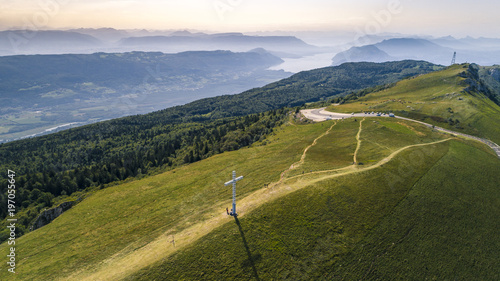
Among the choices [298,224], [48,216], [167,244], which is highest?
[167,244]

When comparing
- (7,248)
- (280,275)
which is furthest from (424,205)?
(7,248)

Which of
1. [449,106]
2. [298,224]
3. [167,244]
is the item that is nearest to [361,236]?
[298,224]

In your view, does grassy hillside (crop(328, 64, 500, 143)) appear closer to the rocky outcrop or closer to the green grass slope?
the green grass slope

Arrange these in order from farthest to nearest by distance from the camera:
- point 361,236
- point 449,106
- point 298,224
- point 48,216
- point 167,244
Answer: point 449,106, point 48,216, point 298,224, point 361,236, point 167,244

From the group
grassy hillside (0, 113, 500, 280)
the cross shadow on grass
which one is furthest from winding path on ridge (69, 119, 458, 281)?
the cross shadow on grass

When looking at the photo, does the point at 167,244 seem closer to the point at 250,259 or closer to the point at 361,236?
the point at 250,259
